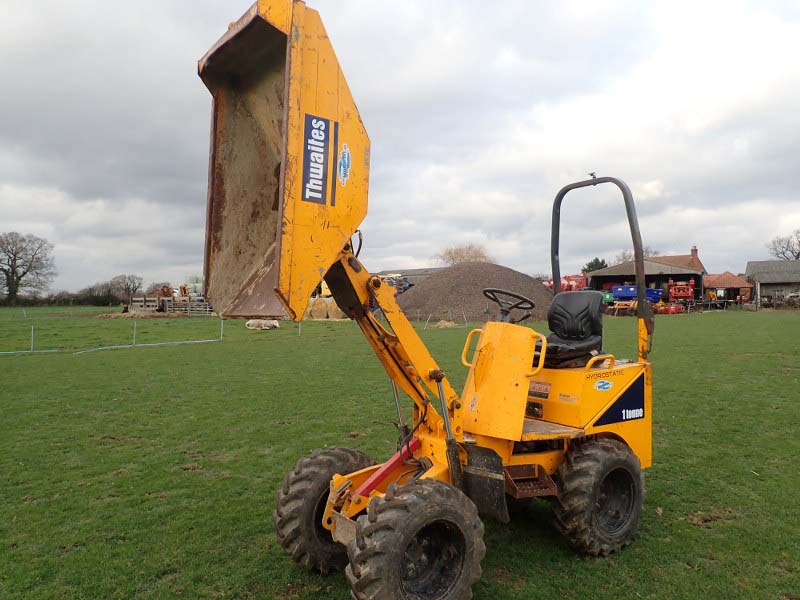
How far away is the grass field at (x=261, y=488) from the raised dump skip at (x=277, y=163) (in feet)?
7.46

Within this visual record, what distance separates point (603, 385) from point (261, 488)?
375cm

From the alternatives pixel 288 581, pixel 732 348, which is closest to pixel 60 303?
pixel 732 348

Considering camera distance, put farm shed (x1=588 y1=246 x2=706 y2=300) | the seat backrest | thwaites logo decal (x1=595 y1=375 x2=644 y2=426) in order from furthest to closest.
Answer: farm shed (x1=588 y1=246 x2=706 y2=300), the seat backrest, thwaites logo decal (x1=595 y1=375 x2=644 y2=426)

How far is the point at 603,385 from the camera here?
4859mm

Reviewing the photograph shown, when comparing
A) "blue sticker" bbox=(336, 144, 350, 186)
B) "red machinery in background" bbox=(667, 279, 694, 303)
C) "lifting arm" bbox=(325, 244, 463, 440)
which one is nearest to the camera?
"blue sticker" bbox=(336, 144, 350, 186)

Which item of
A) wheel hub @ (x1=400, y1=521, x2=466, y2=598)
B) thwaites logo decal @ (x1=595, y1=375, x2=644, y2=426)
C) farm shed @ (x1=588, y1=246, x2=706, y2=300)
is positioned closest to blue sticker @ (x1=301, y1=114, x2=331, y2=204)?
wheel hub @ (x1=400, y1=521, x2=466, y2=598)

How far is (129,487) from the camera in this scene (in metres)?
6.36

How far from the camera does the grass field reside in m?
4.27

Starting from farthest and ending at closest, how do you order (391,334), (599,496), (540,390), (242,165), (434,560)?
(540,390), (599,496), (242,165), (391,334), (434,560)

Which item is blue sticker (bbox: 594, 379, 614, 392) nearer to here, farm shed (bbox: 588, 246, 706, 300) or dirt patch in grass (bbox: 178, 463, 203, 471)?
dirt patch in grass (bbox: 178, 463, 203, 471)

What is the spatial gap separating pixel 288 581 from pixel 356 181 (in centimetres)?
→ 290

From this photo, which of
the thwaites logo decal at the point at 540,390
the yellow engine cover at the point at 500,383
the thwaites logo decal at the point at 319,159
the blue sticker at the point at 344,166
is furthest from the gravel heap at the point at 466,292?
the thwaites logo decal at the point at 319,159

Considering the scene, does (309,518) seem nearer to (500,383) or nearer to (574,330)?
(500,383)

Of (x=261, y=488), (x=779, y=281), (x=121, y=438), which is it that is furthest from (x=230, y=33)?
(x=779, y=281)
